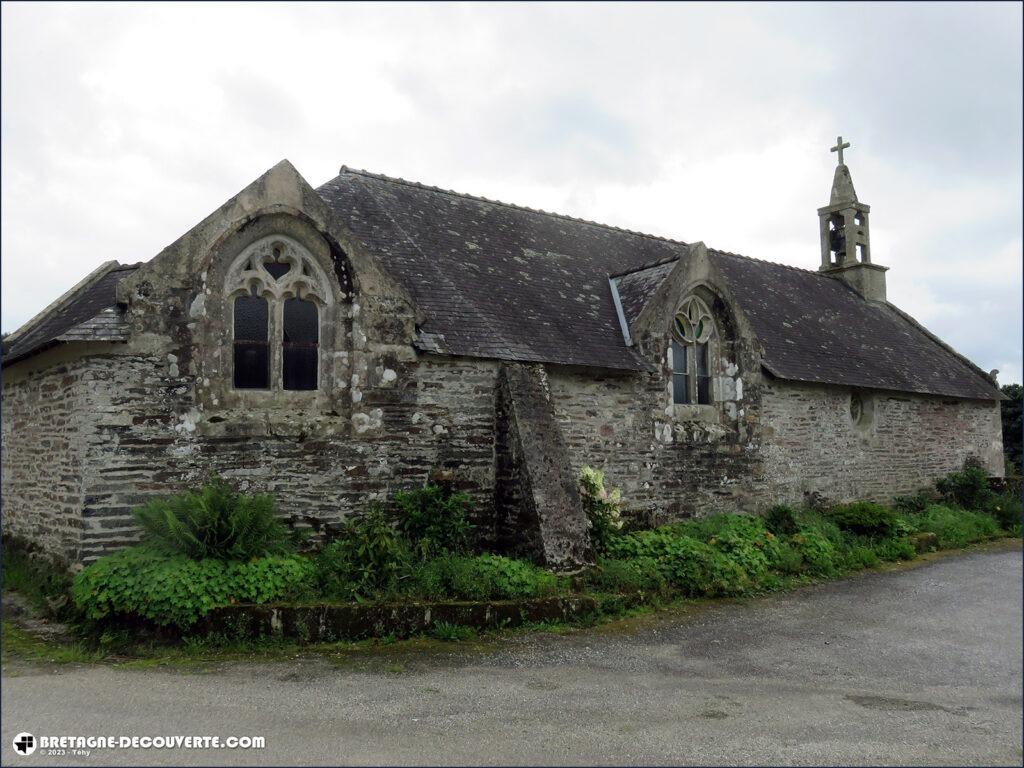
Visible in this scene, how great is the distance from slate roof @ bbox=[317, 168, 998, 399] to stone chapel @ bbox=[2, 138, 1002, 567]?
0.07m

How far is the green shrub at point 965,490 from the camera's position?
61.0 feet

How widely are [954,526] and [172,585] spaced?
586 inches

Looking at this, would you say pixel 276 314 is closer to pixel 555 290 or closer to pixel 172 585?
pixel 172 585

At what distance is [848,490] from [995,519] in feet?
13.0

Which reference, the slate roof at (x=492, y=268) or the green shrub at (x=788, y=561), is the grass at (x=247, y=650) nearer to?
the slate roof at (x=492, y=268)

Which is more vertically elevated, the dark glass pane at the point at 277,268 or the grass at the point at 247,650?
the dark glass pane at the point at 277,268

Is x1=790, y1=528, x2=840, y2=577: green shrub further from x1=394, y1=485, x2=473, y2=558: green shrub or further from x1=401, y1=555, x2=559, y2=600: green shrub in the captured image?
x1=394, y1=485, x2=473, y2=558: green shrub

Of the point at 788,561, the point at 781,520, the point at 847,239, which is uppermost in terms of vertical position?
the point at 847,239

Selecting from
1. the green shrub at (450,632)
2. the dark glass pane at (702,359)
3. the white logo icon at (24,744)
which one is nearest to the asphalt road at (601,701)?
the white logo icon at (24,744)

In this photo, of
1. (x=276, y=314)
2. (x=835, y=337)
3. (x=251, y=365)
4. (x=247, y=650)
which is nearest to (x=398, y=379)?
(x=276, y=314)

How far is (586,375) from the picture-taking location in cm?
1200

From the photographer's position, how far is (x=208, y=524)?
8078 millimetres

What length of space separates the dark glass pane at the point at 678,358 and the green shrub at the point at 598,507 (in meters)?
3.34

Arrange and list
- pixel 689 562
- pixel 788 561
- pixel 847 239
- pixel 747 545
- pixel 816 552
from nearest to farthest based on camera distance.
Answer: pixel 689 562
pixel 747 545
pixel 788 561
pixel 816 552
pixel 847 239
